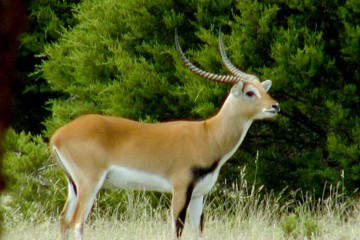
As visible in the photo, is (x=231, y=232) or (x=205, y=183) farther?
(x=205, y=183)

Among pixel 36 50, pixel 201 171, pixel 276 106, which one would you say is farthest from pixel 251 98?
pixel 36 50

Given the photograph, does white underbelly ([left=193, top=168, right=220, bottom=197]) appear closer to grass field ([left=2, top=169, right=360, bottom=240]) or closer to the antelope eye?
grass field ([left=2, top=169, right=360, bottom=240])

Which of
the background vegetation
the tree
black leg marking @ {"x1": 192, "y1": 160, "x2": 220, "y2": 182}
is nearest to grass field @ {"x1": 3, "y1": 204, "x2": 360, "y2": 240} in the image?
black leg marking @ {"x1": 192, "y1": 160, "x2": 220, "y2": 182}

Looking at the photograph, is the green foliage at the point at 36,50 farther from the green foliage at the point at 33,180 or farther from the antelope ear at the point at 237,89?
the antelope ear at the point at 237,89

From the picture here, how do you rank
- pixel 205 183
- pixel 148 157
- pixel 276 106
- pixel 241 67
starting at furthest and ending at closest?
pixel 241 67, pixel 276 106, pixel 148 157, pixel 205 183

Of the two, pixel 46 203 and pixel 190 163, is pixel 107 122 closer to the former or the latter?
pixel 190 163

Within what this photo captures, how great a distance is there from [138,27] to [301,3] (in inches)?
75.0

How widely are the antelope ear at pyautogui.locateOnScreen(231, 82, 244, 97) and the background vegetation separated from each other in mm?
1614

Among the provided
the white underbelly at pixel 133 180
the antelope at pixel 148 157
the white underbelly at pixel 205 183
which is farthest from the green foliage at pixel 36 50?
the white underbelly at pixel 205 183

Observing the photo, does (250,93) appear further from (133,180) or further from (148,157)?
(133,180)

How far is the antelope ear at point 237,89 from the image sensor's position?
8203mm

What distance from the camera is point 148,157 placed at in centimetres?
787

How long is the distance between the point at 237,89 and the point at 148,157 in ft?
3.36

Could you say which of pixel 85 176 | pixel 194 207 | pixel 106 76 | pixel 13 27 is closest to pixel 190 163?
pixel 194 207
